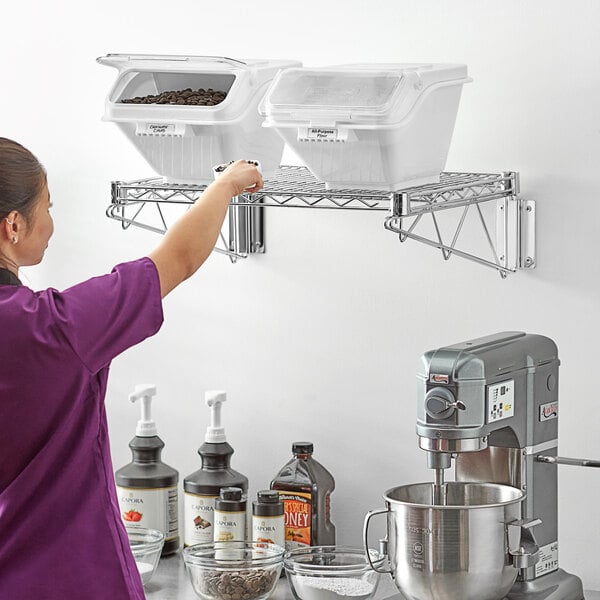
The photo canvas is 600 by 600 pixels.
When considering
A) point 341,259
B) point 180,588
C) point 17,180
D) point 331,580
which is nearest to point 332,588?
point 331,580

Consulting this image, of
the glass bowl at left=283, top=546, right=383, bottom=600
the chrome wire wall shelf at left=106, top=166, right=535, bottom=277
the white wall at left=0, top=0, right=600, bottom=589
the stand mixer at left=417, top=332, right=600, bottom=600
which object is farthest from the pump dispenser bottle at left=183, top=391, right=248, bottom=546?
the stand mixer at left=417, top=332, right=600, bottom=600

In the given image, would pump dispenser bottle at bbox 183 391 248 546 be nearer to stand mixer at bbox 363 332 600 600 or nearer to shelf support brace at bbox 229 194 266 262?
shelf support brace at bbox 229 194 266 262

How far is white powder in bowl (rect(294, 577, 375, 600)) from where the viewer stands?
5.66 ft

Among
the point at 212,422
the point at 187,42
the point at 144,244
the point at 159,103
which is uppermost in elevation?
the point at 187,42

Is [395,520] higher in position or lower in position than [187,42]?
lower

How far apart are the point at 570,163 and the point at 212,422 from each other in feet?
2.37

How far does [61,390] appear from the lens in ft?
4.31

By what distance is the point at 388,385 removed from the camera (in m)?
1.96

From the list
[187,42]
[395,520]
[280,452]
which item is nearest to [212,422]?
[280,452]

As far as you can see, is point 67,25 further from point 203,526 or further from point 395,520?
point 395,520

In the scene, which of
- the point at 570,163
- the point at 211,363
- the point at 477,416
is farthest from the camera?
the point at 211,363

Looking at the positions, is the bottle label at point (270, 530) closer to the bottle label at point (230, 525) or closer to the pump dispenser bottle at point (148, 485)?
the bottle label at point (230, 525)

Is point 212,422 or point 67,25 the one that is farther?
point 67,25

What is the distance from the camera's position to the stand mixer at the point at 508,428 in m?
1.51
